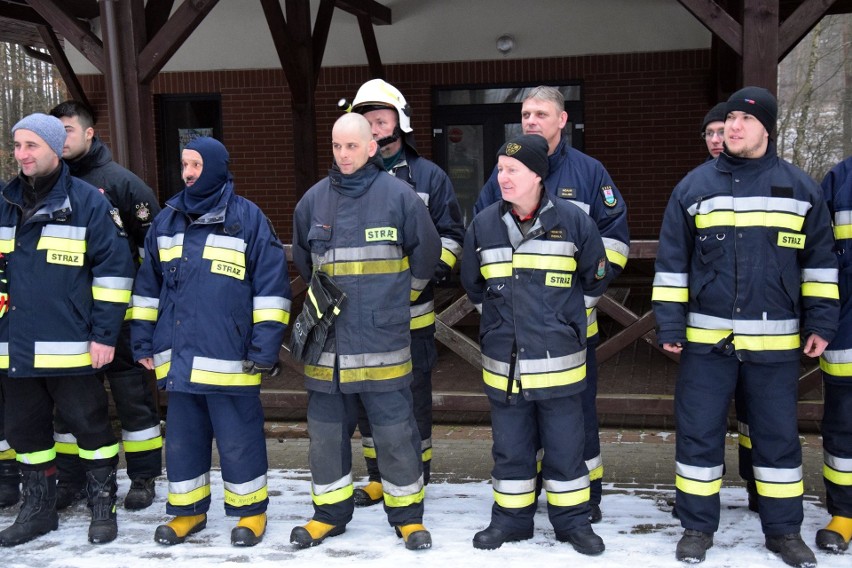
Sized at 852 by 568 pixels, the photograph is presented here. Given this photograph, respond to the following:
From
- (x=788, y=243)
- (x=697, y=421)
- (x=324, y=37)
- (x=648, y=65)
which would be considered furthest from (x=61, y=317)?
(x=648, y=65)

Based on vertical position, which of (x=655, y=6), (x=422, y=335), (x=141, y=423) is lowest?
(x=141, y=423)

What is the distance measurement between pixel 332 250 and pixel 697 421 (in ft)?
5.54

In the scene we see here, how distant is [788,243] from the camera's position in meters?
3.68

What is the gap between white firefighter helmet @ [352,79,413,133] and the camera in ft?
14.1

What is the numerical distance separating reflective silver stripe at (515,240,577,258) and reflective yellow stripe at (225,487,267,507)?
1.60 metres

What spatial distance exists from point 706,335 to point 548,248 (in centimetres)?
73

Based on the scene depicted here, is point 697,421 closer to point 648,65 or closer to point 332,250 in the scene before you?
point 332,250

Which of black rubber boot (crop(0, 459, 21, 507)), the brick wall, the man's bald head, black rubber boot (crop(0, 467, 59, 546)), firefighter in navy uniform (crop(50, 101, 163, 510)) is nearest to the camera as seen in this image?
the man's bald head

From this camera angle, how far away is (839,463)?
12.9ft

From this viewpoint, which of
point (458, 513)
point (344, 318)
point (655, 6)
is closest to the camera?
point (344, 318)

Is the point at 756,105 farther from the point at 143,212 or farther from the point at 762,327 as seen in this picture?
the point at 143,212

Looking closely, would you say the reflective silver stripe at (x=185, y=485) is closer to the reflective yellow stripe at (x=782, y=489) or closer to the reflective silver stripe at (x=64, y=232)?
the reflective silver stripe at (x=64, y=232)

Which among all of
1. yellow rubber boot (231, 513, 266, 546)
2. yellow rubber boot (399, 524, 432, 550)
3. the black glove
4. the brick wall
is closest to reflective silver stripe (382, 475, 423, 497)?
yellow rubber boot (399, 524, 432, 550)

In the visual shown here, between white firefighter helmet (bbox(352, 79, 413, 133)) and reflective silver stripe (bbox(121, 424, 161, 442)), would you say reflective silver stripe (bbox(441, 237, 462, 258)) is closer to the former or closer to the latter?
white firefighter helmet (bbox(352, 79, 413, 133))
